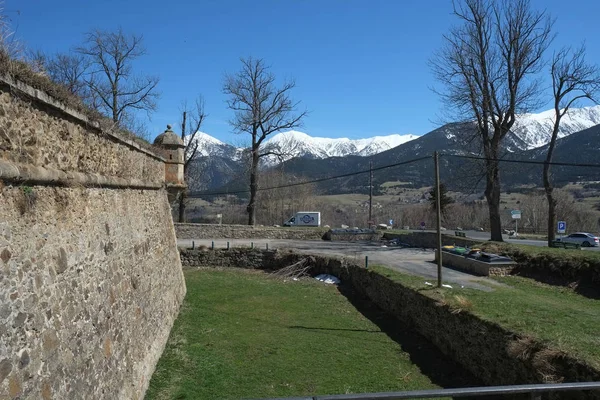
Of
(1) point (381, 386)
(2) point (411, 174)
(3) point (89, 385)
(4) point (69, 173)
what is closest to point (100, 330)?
(3) point (89, 385)

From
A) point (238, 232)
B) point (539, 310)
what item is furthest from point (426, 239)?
point (539, 310)

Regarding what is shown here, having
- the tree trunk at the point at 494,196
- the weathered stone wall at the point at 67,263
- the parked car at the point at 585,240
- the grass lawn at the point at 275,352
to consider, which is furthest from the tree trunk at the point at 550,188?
the weathered stone wall at the point at 67,263

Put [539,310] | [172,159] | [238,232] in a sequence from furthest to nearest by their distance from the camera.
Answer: [238,232] < [172,159] < [539,310]

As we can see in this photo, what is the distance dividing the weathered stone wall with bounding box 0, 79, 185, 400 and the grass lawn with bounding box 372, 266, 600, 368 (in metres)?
7.51

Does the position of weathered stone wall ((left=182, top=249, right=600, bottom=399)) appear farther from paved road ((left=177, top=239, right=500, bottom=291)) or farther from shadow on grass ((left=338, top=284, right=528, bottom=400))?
paved road ((left=177, top=239, right=500, bottom=291))

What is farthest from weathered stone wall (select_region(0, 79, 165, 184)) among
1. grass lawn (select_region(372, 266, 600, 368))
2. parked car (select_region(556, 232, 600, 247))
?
parked car (select_region(556, 232, 600, 247))

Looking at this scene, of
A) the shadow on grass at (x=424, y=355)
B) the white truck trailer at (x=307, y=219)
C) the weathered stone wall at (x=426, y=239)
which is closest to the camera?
the shadow on grass at (x=424, y=355)

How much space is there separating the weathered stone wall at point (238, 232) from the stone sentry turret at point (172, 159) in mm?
18415

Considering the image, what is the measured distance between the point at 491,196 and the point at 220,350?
22634 mm

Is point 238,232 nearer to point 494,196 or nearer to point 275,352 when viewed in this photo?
point 494,196

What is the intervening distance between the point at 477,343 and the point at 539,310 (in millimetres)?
2367

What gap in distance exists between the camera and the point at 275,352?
11.5m

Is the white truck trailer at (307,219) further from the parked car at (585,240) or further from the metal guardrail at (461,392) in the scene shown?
the metal guardrail at (461,392)

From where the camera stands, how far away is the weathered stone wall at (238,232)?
3446 centimetres
